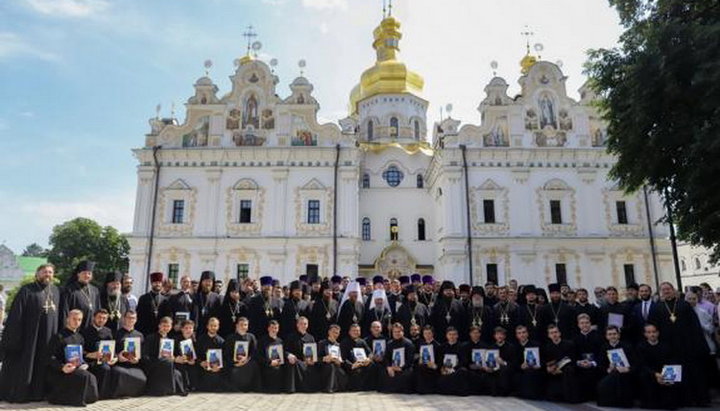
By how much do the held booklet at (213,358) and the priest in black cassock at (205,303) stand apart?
1278mm

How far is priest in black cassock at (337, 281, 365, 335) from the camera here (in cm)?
1104

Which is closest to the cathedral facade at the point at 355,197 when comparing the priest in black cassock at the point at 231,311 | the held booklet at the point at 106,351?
the priest in black cassock at the point at 231,311

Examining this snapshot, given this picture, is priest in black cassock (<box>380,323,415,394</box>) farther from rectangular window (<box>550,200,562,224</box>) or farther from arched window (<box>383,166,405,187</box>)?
arched window (<box>383,166,405,187</box>)

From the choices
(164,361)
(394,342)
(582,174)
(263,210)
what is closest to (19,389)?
(164,361)

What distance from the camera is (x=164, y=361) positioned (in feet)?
29.1

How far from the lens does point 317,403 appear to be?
838cm

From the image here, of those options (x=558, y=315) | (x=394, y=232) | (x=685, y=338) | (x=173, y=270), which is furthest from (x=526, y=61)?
(x=685, y=338)

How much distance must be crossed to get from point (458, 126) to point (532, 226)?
20.2ft

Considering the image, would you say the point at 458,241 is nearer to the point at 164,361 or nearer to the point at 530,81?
the point at 530,81

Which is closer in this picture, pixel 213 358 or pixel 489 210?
pixel 213 358

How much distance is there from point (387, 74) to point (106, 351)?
2908 centimetres

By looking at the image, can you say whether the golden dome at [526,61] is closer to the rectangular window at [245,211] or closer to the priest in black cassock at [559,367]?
the rectangular window at [245,211]

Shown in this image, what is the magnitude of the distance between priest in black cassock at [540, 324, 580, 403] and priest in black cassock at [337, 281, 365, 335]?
3.83m

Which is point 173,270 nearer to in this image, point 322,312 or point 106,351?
point 322,312
